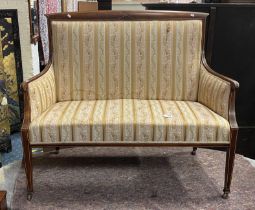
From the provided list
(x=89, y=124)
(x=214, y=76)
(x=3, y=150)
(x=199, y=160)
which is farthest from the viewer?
(x=3, y=150)

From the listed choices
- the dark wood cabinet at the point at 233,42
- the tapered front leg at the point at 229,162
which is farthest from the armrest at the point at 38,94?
the dark wood cabinet at the point at 233,42

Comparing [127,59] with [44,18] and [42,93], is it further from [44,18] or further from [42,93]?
[44,18]

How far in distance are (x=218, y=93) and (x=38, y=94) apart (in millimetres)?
1070

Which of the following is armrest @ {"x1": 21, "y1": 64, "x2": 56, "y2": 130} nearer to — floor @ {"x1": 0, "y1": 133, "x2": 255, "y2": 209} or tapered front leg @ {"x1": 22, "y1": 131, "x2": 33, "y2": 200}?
tapered front leg @ {"x1": 22, "y1": 131, "x2": 33, "y2": 200}

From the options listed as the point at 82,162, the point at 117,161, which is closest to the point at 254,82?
the point at 117,161

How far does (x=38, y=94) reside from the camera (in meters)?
2.00

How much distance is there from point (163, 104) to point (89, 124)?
567mm

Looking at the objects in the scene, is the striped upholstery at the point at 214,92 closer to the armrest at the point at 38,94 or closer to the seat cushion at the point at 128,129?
the seat cushion at the point at 128,129

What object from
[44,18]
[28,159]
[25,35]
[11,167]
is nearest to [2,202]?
[28,159]

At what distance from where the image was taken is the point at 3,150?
265 centimetres

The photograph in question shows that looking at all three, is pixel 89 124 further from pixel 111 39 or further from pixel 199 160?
pixel 199 160

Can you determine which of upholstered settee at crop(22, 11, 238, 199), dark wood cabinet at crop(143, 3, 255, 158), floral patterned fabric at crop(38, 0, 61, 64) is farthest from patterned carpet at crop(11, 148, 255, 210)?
floral patterned fabric at crop(38, 0, 61, 64)

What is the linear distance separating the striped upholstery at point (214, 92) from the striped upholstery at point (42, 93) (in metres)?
0.99

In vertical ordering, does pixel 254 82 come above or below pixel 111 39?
below
